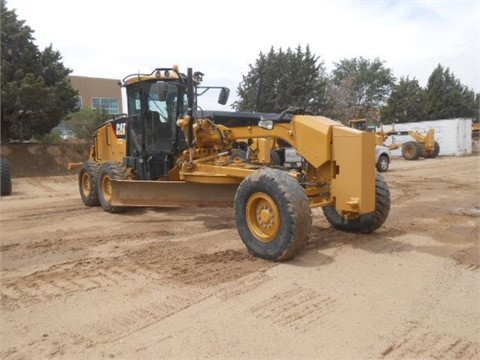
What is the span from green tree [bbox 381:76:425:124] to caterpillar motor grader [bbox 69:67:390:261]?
41.8 meters

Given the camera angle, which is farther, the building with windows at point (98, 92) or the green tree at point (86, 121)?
the building with windows at point (98, 92)

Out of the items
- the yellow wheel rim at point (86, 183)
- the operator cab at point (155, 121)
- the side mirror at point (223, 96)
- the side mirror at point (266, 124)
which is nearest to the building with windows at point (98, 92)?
the yellow wheel rim at point (86, 183)

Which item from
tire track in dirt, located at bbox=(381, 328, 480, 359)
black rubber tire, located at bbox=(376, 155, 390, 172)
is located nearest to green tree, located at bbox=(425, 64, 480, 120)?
black rubber tire, located at bbox=(376, 155, 390, 172)

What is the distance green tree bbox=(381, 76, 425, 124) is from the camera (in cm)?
4672

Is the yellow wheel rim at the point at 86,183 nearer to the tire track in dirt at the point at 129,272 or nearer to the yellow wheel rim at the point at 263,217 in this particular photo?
the tire track in dirt at the point at 129,272

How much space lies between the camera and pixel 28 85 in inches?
674

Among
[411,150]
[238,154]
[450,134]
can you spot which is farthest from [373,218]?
[450,134]

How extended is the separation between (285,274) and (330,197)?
1.30 metres

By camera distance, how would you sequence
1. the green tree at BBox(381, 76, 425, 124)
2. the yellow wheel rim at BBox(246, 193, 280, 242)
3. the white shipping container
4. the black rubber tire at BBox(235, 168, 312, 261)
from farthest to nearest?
the green tree at BBox(381, 76, 425, 124) < the white shipping container < the yellow wheel rim at BBox(246, 193, 280, 242) < the black rubber tire at BBox(235, 168, 312, 261)

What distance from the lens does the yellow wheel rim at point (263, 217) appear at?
5.02 m

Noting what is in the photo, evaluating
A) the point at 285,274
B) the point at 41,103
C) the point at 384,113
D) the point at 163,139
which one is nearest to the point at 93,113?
the point at 41,103

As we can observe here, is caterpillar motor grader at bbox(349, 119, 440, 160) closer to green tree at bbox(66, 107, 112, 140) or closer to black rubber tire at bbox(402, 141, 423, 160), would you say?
black rubber tire at bbox(402, 141, 423, 160)

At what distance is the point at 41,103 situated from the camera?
18203 mm

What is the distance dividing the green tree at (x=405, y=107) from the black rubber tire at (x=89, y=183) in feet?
137
